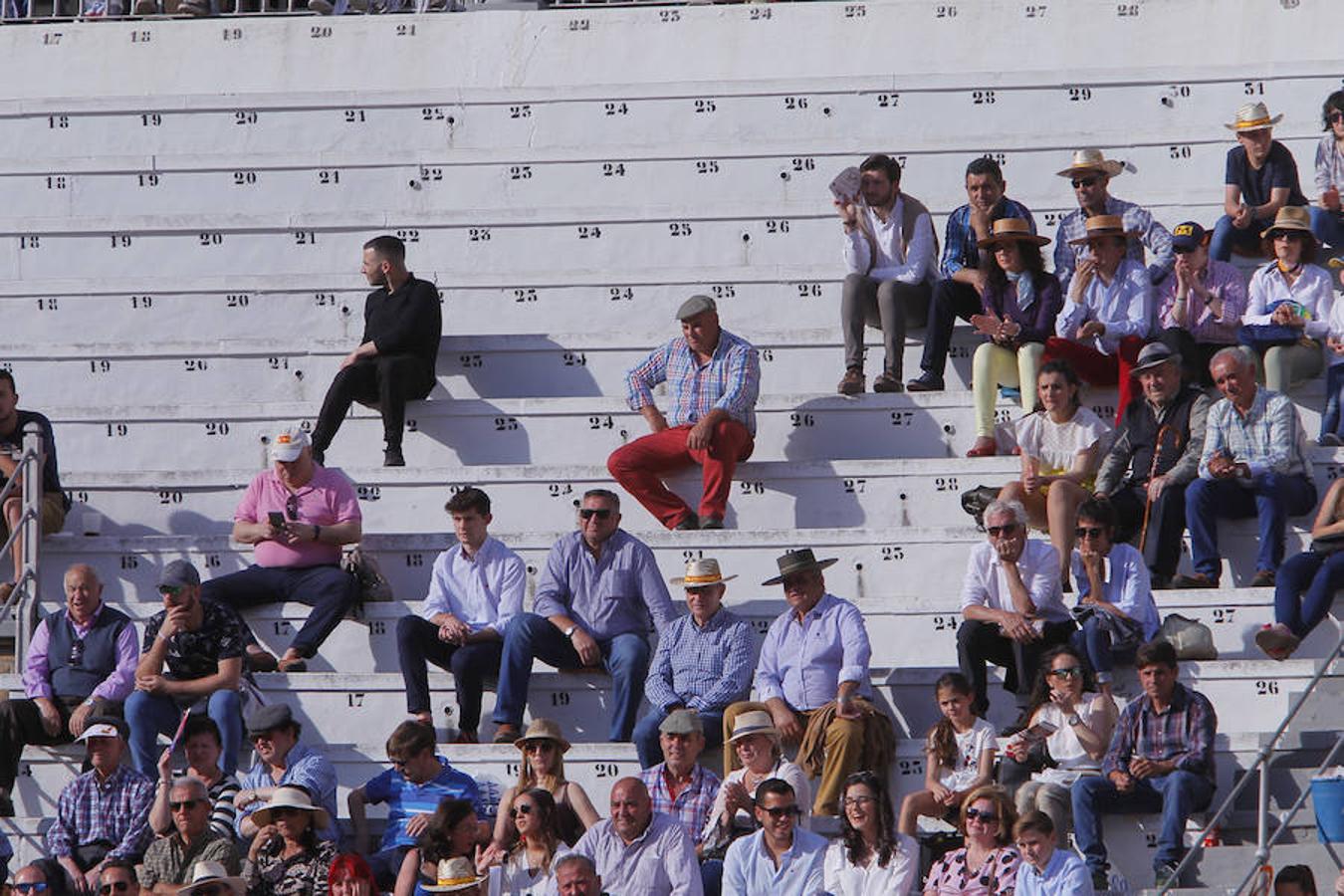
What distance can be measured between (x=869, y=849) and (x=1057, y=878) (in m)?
0.81

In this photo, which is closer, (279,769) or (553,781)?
(553,781)

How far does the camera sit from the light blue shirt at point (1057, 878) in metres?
11.5

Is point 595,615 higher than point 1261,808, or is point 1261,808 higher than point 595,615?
point 595,615

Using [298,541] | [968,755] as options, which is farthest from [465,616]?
[968,755]

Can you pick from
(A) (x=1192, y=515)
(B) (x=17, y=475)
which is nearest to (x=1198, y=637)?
(A) (x=1192, y=515)

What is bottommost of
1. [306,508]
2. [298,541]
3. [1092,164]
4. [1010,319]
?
[298,541]

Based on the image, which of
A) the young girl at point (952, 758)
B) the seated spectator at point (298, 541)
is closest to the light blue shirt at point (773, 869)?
the young girl at point (952, 758)

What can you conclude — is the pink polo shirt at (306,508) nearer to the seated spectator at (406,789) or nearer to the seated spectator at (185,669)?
the seated spectator at (185,669)

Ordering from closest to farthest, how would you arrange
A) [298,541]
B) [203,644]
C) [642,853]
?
[642,853] → [203,644] → [298,541]

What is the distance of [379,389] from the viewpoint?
51.4 ft

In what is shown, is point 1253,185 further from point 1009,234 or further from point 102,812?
point 102,812

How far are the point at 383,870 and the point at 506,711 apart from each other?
1.07 m

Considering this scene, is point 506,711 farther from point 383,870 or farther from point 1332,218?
point 1332,218

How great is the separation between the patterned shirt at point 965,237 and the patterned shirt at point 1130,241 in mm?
183
